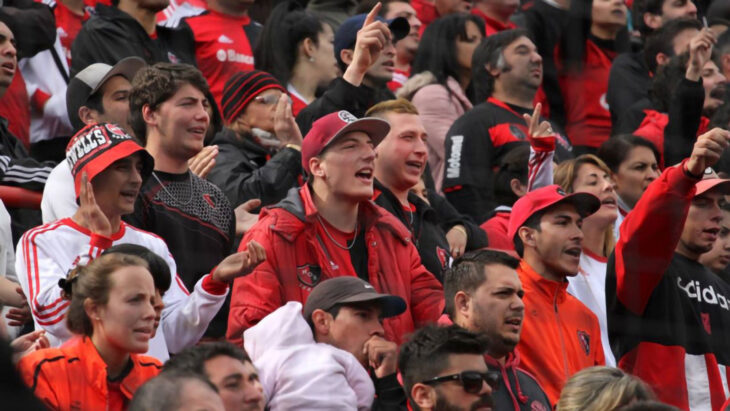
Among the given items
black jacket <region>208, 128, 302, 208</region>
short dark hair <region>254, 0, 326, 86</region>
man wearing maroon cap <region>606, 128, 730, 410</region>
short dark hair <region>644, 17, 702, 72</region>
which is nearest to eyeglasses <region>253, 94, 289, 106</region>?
black jacket <region>208, 128, 302, 208</region>

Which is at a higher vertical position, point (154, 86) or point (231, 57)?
point (154, 86)

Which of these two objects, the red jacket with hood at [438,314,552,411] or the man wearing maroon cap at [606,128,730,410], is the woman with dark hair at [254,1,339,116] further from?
the red jacket with hood at [438,314,552,411]

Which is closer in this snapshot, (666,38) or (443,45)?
(443,45)

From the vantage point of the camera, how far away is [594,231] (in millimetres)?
6539

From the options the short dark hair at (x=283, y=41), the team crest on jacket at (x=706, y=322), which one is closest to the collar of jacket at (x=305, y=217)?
the team crest on jacket at (x=706, y=322)

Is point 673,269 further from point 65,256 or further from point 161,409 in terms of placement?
point 161,409

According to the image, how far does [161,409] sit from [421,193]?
354 cm

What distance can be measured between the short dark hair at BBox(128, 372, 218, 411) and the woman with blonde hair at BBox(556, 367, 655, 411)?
5.24 feet

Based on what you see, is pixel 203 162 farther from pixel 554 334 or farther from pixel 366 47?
pixel 554 334

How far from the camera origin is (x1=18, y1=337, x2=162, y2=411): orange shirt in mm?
3729

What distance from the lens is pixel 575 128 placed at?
952 cm

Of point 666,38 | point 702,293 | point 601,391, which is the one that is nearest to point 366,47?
point 702,293

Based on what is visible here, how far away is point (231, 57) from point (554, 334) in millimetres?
3453

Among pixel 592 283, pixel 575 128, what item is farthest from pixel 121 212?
pixel 575 128
